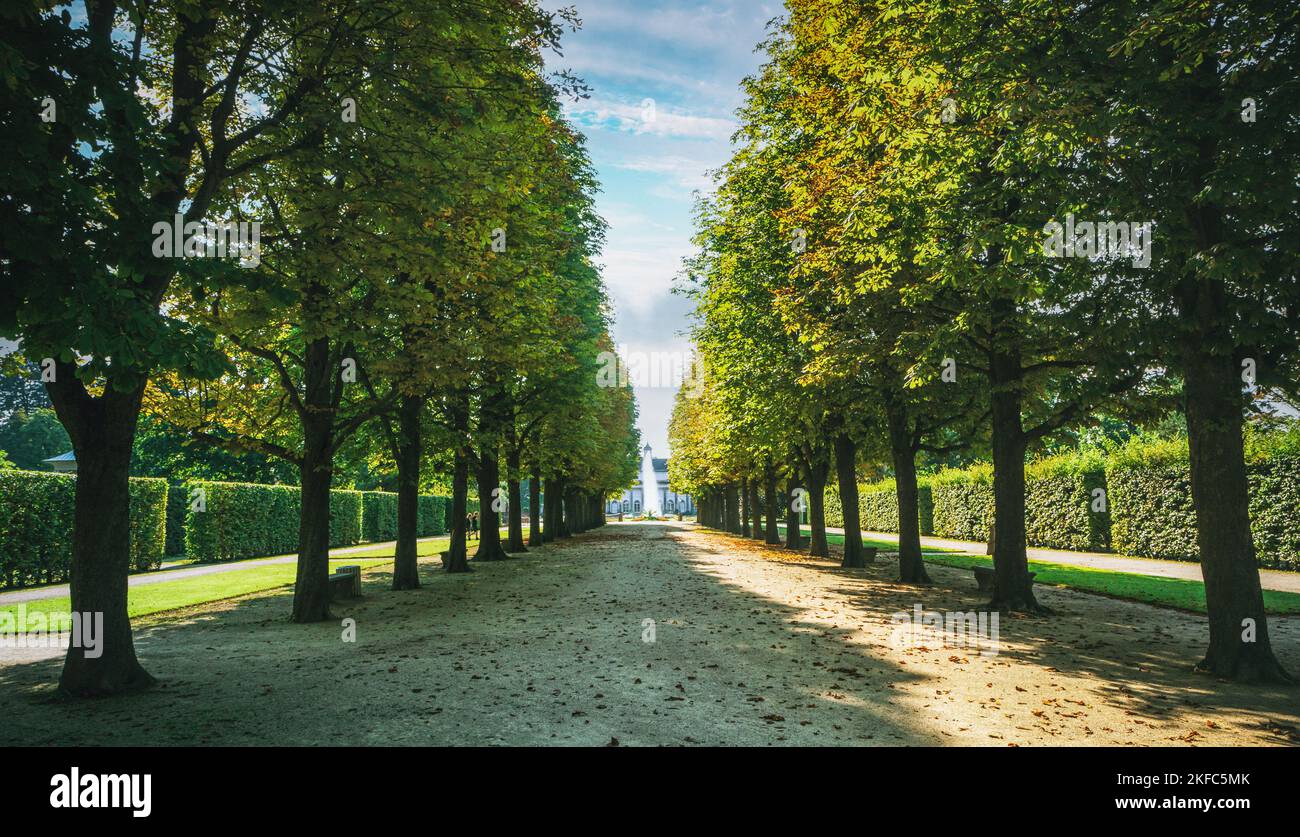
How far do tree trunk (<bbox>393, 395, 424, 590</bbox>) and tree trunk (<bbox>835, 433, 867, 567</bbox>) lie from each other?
44.5 ft

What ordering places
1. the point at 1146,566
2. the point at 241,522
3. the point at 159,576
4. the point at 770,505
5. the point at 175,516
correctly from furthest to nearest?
1. the point at 770,505
2. the point at 241,522
3. the point at 175,516
4. the point at 159,576
5. the point at 1146,566

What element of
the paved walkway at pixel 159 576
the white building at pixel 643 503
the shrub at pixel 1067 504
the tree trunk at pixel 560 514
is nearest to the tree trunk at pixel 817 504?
the shrub at pixel 1067 504

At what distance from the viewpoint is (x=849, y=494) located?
23672mm

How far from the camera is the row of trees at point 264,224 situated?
619 cm

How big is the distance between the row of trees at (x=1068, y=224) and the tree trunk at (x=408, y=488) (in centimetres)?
1004

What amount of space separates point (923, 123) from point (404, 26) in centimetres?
832

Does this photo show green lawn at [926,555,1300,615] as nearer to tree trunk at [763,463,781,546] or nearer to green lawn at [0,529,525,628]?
tree trunk at [763,463,781,546]

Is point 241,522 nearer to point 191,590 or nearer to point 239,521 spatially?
point 239,521

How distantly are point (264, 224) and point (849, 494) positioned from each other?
18.9 m

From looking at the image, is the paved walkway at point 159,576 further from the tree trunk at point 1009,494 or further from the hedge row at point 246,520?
the tree trunk at point 1009,494

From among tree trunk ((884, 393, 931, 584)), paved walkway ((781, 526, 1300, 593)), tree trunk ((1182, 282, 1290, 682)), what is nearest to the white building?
paved walkway ((781, 526, 1300, 593))

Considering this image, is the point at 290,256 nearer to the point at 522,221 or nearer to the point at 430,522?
the point at 522,221

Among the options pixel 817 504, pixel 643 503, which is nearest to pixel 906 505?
pixel 817 504

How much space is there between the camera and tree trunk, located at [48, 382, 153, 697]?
322 inches
